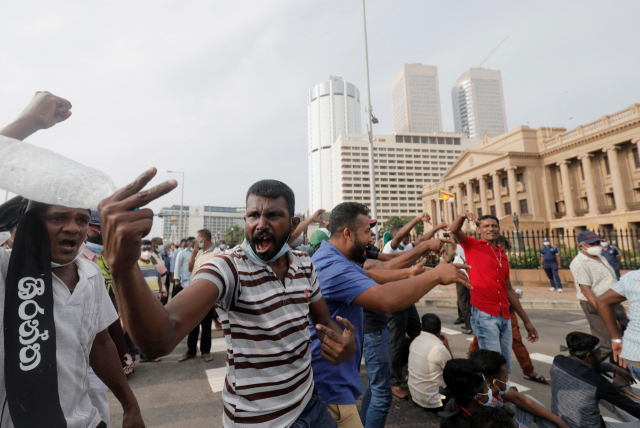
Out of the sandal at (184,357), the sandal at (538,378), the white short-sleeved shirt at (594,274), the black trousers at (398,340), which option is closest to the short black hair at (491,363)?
the black trousers at (398,340)

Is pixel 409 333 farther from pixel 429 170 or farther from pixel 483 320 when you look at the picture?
pixel 429 170

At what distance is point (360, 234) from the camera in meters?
2.47

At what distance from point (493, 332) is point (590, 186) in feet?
134

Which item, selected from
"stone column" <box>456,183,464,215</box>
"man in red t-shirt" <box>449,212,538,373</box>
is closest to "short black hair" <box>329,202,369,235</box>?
"man in red t-shirt" <box>449,212,538,373</box>

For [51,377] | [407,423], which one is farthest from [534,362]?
[51,377]

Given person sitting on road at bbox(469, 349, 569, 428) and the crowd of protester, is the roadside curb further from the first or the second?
person sitting on road at bbox(469, 349, 569, 428)

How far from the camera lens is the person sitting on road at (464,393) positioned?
2.47m

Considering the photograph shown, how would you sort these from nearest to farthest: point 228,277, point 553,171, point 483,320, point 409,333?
point 228,277 < point 483,320 < point 409,333 < point 553,171

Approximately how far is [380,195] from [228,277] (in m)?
115

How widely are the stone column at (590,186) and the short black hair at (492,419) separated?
41966 millimetres

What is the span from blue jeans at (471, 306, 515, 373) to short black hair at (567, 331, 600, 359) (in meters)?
0.84

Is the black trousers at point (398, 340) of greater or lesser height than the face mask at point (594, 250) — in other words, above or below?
below

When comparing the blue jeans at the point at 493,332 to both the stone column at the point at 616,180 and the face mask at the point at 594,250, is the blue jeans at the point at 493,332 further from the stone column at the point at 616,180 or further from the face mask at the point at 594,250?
the stone column at the point at 616,180

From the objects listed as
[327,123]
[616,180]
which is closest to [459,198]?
[616,180]
